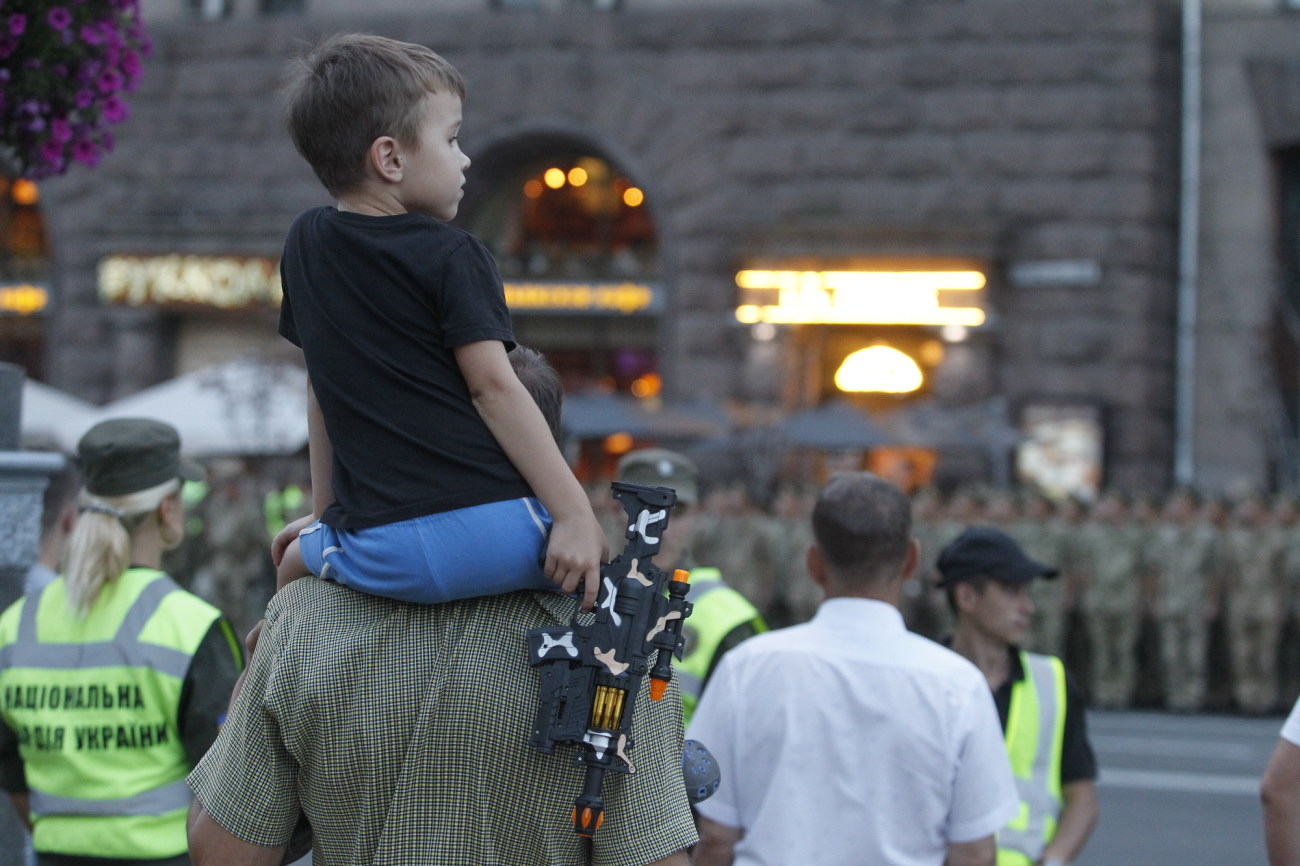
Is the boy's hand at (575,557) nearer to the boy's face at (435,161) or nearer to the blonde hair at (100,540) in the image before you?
the boy's face at (435,161)

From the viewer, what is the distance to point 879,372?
20.9 metres

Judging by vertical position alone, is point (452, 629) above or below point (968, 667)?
above

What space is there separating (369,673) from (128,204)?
22554 mm

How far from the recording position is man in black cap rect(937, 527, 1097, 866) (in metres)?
4.49

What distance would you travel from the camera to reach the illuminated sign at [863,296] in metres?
20.2

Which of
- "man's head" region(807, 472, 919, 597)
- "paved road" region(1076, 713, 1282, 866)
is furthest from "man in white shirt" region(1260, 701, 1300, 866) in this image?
"paved road" region(1076, 713, 1282, 866)

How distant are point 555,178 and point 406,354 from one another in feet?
68.8

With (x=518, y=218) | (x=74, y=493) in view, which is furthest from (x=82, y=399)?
(x=74, y=493)

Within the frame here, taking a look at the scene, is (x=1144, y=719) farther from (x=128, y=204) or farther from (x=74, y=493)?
(x=128, y=204)

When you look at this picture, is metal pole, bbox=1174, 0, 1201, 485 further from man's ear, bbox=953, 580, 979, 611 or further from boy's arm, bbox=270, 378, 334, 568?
boy's arm, bbox=270, 378, 334, 568

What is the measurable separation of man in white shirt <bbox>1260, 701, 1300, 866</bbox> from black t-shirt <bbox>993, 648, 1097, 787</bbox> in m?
1.24

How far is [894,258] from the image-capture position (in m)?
20.3

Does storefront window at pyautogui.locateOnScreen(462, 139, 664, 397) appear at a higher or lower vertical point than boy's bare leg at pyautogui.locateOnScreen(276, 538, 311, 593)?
higher

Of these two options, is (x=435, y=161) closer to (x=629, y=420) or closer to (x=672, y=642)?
(x=672, y=642)
